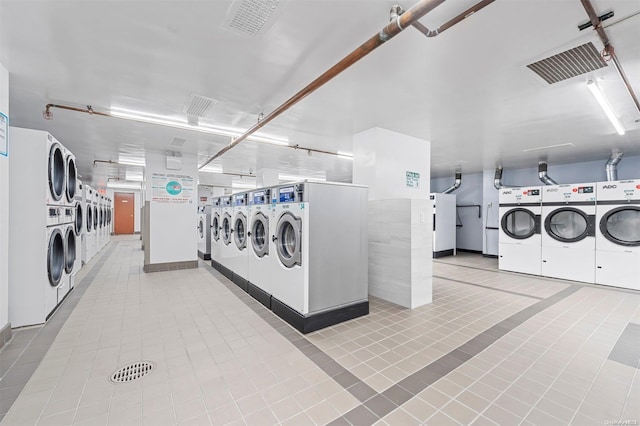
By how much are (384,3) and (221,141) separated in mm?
4403

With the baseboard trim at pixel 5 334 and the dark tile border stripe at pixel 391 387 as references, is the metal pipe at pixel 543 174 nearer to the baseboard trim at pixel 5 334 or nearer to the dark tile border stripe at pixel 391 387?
the dark tile border stripe at pixel 391 387

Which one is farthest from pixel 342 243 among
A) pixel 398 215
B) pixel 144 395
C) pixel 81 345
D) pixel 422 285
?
pixel 81 345

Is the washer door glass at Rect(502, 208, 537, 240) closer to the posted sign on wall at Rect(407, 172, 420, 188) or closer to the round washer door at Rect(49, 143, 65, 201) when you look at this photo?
the posted sign on wall at Rect(407, 172, 420, 188)

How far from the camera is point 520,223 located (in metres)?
6.84

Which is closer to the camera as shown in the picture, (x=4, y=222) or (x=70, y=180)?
(x=4, y=222)

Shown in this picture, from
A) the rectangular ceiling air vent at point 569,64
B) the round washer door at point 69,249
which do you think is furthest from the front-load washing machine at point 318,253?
the round washer door at point 69,249

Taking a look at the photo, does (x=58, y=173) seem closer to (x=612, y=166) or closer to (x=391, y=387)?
(x=391, y=387)

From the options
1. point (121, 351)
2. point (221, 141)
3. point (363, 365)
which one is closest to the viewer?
point (363, 365)

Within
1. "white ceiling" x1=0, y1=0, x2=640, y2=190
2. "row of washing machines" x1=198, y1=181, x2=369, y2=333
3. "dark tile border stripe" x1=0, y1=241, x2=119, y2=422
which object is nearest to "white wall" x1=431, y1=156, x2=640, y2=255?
"white ceiling" x1=0, y1=0, x2=640, y2=190

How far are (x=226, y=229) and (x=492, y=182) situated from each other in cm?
839

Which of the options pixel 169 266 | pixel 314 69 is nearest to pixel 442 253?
pixel 314 69

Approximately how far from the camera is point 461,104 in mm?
3762

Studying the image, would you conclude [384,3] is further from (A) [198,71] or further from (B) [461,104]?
(B) [461,104]

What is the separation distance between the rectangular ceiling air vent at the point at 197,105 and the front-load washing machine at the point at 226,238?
2068mm
